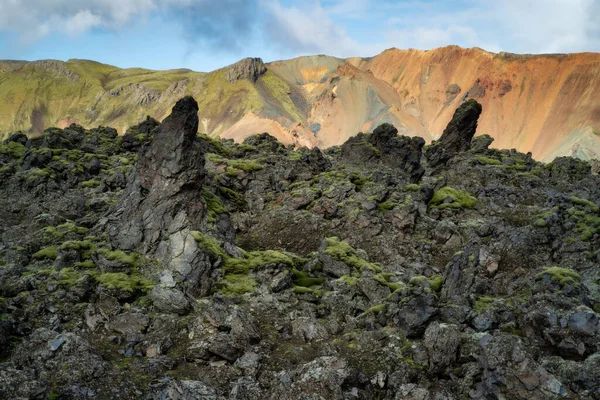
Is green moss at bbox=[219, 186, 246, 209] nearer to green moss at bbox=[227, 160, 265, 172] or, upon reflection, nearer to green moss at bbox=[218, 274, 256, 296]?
green moss at bbox=[227, 160, 265, 172]

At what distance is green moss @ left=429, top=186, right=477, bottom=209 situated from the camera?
Answer: 3975cm

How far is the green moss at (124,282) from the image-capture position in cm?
2052

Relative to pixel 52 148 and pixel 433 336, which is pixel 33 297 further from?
pixel 52 148

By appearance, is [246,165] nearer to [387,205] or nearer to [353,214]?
[353,214]

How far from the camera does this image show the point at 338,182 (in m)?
40.6

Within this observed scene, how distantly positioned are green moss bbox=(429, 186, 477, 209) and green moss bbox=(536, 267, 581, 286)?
19.4 metres

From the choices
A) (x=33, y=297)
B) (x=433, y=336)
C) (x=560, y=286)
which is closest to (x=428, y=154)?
(x=560, y=286)

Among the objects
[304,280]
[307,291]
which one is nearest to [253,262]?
[304,280]

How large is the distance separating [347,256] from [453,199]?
18.4 m

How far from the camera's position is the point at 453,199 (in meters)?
40.5

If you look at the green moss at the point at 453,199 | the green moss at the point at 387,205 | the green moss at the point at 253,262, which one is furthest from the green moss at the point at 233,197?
the green moss at the point at 453,199

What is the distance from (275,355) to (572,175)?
53.9m

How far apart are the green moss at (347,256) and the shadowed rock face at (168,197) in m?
7.92

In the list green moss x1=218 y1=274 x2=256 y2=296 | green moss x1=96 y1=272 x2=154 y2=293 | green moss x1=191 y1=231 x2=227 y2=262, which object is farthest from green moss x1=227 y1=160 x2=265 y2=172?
green moss x1=96 y1=272 x2=154 y2=293
